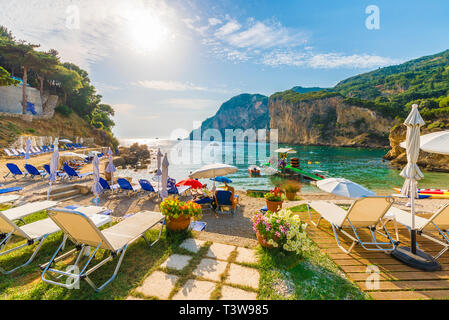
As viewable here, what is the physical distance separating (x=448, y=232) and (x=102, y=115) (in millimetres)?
67756

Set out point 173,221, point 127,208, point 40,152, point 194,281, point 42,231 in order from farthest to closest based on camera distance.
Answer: point 40,152, point 127,208, point 173,221, point 42,231, point 194,281

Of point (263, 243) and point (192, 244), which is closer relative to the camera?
point (263, 243)

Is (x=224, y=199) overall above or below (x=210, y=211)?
above

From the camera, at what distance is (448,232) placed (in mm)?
4398

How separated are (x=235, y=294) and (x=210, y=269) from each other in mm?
641

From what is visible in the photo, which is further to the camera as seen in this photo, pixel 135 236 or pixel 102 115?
pixel 102 115

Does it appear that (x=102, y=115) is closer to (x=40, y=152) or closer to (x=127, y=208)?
(x=40, y=152)

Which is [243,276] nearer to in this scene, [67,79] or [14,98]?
[14,98]

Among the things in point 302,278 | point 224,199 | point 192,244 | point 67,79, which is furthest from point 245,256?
point 67,79

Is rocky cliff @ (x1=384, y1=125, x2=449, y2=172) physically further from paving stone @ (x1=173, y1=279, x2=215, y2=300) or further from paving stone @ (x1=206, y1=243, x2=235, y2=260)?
paving stone @ (x1=173, y1=279, x2=215, y2=300)

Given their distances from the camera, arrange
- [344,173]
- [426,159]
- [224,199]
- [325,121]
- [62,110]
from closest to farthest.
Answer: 1. [224,199]
2. [344,173]
3. [426,159]
4. [62,110]
5. [325,121]

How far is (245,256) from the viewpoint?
352 cm

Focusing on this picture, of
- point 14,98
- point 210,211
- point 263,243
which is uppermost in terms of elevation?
point 14,98
